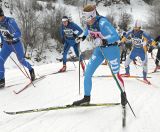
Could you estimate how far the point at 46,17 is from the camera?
42938 millimetres

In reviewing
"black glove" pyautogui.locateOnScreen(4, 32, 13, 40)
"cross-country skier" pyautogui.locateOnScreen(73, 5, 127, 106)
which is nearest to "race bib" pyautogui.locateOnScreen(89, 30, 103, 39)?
"cross-country skier" pyautogui.locateOnScreen(73, 5, 127, 106)

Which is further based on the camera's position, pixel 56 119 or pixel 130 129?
pixel 56 119

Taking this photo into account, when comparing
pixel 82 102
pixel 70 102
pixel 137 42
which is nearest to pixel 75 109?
pixel 82 102

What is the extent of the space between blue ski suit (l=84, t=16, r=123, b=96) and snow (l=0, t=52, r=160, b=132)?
0.79 metres

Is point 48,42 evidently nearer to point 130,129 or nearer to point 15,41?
point 15,41

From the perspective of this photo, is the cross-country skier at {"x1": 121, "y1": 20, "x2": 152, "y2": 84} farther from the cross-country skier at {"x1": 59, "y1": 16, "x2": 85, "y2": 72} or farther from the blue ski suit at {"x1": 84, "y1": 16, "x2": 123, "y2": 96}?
the blue ski suit at {"x1": 84, "y1": 16, "x2": 123, "y2": 96}

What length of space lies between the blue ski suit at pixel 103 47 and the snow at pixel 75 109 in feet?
2.60

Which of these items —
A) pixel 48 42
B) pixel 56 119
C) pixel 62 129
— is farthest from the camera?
pixel 48 42

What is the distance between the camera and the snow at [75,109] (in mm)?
6898

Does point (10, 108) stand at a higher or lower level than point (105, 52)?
lower

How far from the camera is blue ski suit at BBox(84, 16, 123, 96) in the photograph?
7.36 m

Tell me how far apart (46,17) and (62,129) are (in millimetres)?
37051

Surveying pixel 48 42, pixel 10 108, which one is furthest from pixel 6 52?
pixel 48 42

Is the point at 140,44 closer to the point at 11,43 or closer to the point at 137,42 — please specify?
the point at 137,42
